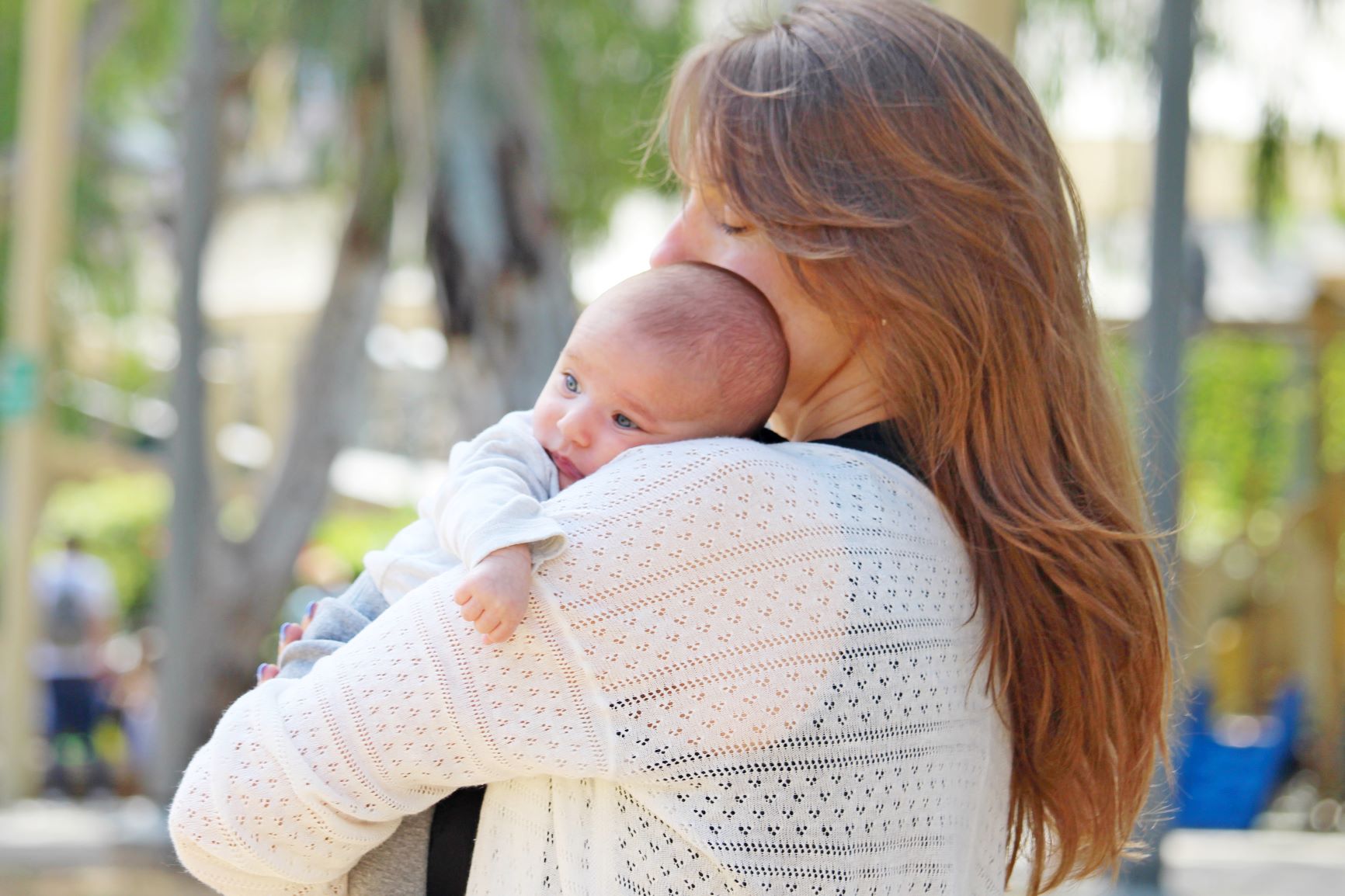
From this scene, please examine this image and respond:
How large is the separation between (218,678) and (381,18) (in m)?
3.33

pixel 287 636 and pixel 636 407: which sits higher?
pixel 636 407

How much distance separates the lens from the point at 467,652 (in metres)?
1.38

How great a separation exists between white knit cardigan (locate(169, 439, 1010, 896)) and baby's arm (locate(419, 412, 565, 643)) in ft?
0.08

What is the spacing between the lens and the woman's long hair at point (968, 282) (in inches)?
61.2

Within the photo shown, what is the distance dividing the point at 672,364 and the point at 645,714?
1.35ft

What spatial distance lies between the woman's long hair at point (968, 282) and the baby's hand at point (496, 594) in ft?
1.40

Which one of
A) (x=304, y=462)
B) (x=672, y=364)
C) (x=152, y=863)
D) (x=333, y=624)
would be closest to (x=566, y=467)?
(x=672, y=364)

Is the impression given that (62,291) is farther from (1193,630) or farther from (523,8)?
(1193,630)

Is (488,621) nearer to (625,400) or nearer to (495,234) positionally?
(625,400)

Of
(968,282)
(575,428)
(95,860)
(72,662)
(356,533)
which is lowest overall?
(72,662)

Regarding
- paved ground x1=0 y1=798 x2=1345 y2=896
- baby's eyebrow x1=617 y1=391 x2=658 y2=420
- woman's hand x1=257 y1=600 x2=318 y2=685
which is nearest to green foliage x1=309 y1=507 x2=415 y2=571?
paved ground x1=0 y1=798 x2=1345 y2=896

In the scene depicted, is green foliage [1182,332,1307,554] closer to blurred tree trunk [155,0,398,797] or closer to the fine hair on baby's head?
blurred tree trunk [155,0,398,797]

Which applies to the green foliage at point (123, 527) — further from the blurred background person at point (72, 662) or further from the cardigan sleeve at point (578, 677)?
Result: the cardigan sleeve at point (578, 677)

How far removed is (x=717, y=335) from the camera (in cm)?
163
